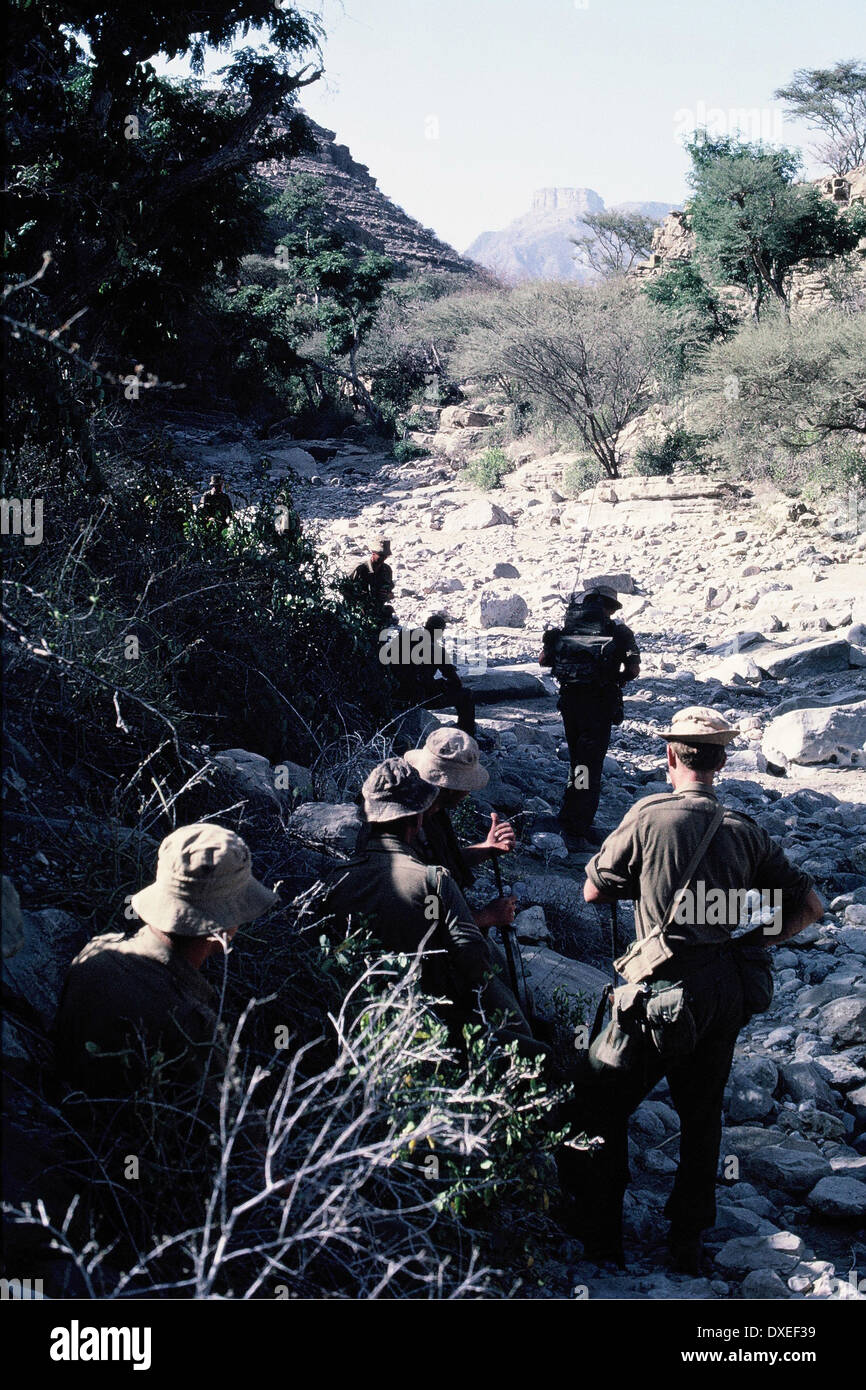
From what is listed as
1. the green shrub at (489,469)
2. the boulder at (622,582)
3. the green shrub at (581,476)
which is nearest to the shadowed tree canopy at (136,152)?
the boulder at (622,582)

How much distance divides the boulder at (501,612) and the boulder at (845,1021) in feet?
24.1

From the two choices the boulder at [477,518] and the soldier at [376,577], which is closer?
the soldier at [376,577]

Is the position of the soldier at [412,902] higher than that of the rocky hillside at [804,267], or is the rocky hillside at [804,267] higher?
the rocky hillside at [804,267]

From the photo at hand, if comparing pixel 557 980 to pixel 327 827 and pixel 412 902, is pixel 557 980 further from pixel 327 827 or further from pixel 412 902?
pixel 412 902

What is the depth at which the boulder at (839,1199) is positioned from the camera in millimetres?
2859

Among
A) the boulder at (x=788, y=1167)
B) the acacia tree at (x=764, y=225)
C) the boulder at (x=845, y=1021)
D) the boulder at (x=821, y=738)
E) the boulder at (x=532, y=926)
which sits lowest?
the boulder at (x=788, y=1167)

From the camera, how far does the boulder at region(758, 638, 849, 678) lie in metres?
8.79

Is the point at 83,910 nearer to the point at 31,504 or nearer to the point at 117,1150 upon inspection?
the point at 117,1150

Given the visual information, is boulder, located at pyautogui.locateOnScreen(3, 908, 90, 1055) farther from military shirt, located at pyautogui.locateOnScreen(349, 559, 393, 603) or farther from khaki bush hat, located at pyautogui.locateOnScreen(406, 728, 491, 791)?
military shirt, located at pyautogui.locateOnScreen(349, 559, 393, 603)

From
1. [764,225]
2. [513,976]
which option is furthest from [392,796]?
[764,225]

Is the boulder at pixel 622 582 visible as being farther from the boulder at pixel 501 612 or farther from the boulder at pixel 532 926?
the boulder at pixel 532 926

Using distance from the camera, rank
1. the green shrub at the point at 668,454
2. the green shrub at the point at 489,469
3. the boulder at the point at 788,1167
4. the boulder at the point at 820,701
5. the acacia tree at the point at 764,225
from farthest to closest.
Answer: the acacia tree at the point at 764,225 → the green shrub at the point at 489,469 → the green shrub at the point at 668,454 → the boulder at the point at 820,701 → the boulder at the point at 788,1167

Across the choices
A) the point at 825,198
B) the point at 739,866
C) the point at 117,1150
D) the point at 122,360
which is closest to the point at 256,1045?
the point at 117,1150
